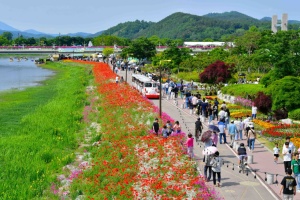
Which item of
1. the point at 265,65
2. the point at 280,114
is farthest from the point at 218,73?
the point at 280,114

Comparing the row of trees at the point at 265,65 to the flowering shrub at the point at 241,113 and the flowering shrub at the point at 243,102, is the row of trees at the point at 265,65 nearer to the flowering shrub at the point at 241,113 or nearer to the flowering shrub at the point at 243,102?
the flowering shrub at the point at 241,113

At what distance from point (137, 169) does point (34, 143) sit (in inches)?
351

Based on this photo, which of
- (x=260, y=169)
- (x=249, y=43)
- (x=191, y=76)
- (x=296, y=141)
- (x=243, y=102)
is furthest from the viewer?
(x=249, y=43)

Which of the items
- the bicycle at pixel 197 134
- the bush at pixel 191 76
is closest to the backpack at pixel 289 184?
the bicycle at pixel 197 134

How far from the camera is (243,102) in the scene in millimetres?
36594

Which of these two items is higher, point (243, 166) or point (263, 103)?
point (263, 103)

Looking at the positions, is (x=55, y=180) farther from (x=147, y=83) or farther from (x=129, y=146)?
(x=147, y=83)

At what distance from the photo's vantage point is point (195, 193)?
14797 millimetres

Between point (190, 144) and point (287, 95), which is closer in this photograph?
point (190, 144)

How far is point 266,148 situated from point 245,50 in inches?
2506

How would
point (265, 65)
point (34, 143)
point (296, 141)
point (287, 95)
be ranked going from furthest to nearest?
point (265, 65) < point (287, 95) < point (34, 143) < point (296, 141)

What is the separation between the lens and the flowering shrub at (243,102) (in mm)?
35656

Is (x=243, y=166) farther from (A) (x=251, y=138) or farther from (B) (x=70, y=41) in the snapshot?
(B) (x=70, y=41)

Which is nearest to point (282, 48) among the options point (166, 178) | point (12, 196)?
point (166, 178)
